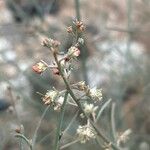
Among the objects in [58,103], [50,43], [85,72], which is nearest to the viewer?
[50,43]

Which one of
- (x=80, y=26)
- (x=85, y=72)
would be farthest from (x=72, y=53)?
(x=85, y=72)

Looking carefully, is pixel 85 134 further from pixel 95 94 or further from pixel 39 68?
pixel 39 68

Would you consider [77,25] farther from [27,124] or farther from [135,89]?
[135,89]

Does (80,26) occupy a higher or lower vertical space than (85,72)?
lower

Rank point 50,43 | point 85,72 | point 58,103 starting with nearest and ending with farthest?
point 50,43
point 58,103
point 85,72

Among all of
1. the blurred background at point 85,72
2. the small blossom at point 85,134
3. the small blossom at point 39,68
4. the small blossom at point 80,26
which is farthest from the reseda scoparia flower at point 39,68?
the blurred background at point 85,72

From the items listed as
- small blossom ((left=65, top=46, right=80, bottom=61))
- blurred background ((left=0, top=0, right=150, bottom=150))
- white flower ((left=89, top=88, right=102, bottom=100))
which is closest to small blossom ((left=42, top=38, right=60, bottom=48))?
small blossom ((left=65, top=46, right=80, bottom=61))

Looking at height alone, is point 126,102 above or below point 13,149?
above

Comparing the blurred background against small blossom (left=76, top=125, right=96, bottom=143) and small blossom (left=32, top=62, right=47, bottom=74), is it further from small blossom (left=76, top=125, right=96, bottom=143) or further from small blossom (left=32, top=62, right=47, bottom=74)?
small blossom (left=32, top=62, right=47, bottom=74)

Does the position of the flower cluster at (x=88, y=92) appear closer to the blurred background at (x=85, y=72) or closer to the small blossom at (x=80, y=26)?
the small blossom at (x=80, y=26)

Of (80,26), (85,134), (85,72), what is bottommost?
(85,134)

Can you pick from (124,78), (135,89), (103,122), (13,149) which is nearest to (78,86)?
(103,122)
